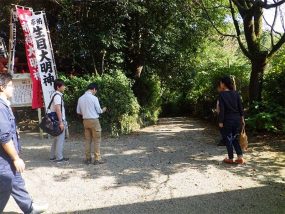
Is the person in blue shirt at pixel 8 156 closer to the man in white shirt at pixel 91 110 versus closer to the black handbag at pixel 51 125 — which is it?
the man in white shirt at pixel 91 110

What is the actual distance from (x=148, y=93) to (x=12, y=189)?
11.0 metres

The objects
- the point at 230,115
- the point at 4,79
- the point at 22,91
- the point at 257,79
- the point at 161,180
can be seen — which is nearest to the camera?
the point at 4,79

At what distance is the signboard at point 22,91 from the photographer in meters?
10.2

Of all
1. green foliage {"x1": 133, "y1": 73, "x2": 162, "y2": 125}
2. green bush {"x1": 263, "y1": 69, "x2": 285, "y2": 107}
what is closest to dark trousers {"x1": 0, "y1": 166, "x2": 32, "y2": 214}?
green bush {"x1": 263, "y1": 69, "x2": 285, "y2": 107}

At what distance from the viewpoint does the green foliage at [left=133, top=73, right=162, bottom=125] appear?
14.4 metres

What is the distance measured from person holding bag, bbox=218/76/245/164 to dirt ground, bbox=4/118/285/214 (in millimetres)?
464

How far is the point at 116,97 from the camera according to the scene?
34.8ft

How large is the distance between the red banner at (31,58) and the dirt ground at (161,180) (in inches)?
62.2

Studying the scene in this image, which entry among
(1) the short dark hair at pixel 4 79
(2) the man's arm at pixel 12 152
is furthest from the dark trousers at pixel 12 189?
(1) the short dark hair at pixel 4 79

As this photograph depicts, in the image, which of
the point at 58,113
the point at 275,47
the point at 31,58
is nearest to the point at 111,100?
the point at 31,58

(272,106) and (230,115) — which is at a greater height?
(272,106)

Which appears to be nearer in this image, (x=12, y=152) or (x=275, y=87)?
(x=12, y=152)

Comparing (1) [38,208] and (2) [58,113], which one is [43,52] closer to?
(2) [58,113]

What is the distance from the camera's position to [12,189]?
4375 millimetres
